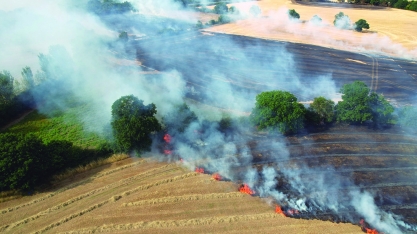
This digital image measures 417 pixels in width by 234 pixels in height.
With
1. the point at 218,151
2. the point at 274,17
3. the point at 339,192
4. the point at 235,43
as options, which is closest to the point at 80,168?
the point at 218,151

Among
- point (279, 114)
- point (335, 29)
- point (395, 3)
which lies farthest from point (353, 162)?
point (395, 3)

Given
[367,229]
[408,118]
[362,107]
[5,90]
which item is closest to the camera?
[367,229]

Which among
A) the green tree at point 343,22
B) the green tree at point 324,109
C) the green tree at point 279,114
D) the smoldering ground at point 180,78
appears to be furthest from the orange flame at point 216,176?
the green tree at point 343,22

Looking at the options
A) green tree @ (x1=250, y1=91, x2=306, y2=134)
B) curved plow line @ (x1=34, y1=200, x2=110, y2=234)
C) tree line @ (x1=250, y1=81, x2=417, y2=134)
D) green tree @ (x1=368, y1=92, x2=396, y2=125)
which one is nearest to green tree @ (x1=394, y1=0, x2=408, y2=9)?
tree line @ (x1=250, y1=81, x2=417, y2=134)

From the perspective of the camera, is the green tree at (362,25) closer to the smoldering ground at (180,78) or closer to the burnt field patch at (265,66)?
the burnt field patch at (265,66)

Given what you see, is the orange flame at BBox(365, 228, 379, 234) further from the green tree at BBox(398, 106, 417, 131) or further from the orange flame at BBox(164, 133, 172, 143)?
the orange flame at BBox(164, 133, 172, 143)

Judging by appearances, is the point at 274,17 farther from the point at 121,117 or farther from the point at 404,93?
the point at 121,117

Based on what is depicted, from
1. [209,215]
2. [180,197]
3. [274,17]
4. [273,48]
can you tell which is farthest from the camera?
[274,17]

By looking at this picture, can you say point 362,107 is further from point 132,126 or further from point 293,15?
point 293,15
